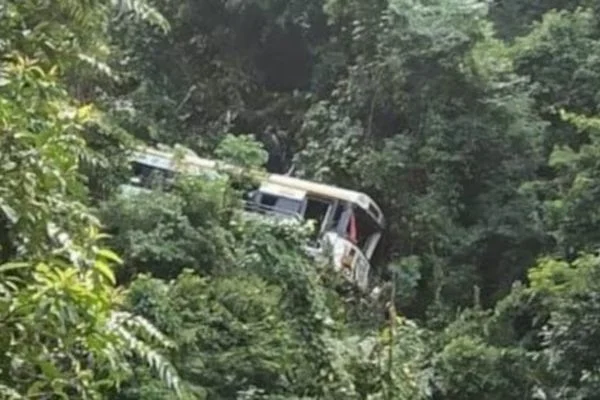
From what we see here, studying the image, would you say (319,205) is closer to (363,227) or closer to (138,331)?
(363,227)

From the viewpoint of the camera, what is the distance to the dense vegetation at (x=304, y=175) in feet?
7.91

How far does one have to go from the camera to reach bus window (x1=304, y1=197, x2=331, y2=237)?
412 inches

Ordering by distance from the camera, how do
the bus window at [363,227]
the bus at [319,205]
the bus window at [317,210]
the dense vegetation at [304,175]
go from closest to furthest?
the dense vegetation at [304,175] → the bus at [319,205] → the bus window at [317,210] → the bus window at [363,227]

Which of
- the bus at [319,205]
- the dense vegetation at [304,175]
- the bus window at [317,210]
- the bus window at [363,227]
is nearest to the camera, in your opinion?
the dense vegetation at [304,175]

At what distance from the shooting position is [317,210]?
10.5 metres

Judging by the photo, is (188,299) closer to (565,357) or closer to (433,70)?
(565,357)

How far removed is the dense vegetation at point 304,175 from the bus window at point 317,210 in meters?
0.69

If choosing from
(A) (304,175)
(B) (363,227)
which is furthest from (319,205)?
(A) (304,175)

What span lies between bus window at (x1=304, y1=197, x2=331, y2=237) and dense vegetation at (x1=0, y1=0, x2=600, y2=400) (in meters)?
0.69

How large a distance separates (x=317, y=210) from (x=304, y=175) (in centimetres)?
120

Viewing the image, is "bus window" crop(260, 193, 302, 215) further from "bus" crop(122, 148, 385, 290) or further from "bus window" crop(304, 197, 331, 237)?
"bus window" crop(304, 197, 331, 237)

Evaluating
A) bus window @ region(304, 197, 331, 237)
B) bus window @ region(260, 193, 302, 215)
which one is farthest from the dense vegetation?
bus window @ region(304, 197, 331, 237)

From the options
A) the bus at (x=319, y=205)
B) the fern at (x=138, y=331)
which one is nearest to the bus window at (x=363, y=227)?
the bus at (x=319, y=205)

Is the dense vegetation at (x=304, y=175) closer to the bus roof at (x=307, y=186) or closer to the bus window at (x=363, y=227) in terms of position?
the bus window at (x=363, y=227)
